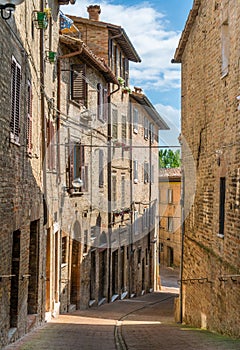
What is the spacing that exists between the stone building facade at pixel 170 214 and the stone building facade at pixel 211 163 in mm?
24236

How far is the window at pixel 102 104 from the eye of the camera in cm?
2306

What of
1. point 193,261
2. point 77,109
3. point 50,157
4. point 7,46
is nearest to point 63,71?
point 77,109

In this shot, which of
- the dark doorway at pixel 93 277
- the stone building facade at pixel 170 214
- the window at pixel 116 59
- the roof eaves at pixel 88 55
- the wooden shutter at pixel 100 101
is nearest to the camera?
the roof eaves at pixel 88 55

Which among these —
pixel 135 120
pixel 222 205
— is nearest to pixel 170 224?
pixel 135 120

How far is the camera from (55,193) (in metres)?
16.9

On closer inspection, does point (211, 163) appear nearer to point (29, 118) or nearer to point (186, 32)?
point (29, 118)

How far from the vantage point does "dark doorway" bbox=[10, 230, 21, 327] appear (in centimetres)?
1136

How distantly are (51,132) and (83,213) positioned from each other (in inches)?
199

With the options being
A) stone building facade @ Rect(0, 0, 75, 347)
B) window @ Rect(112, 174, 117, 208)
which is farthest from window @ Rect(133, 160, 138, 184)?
stone building facade @ Rect(0, 0, 75, 347)

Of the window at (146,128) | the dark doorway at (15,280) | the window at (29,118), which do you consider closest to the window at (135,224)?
the window at (146,128)

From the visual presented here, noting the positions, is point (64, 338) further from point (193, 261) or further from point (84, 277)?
point (84, 277)

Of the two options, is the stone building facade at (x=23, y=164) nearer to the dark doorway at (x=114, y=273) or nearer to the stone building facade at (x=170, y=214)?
the dark doorway at (x=114, y=273)

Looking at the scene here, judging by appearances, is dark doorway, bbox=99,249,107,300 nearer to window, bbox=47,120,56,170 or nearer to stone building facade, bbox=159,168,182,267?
window, bbox=47,120,56,170

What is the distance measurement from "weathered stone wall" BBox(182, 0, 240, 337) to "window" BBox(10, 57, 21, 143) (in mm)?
4572
